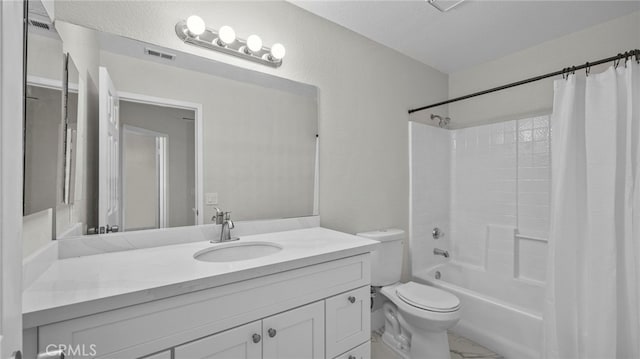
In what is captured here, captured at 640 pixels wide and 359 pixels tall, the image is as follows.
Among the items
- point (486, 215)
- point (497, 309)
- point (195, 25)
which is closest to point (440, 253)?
point (486, 215)

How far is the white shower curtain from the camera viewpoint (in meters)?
1.38

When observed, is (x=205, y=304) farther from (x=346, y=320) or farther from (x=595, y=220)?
(x=595, y=220)

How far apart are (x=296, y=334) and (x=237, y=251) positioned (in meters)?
0.51

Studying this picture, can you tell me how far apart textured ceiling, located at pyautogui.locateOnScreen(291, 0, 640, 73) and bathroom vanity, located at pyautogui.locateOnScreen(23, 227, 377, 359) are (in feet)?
5.21

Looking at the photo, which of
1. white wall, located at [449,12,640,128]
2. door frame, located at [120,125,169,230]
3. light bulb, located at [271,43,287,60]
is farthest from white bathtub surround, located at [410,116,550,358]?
door frame, located at [120,125,169,230]

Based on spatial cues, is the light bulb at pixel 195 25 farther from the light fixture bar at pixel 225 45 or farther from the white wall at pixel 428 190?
the white wall at pixel 428 190

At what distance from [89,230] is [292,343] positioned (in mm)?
1008

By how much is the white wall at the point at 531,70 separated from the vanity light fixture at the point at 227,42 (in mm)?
2045

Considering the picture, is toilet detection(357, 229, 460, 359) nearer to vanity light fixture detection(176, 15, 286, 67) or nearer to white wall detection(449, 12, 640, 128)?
vanity light fixture detection(176, 15, 286, 67)

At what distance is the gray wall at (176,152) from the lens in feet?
4.44

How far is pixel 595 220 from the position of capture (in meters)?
1.45

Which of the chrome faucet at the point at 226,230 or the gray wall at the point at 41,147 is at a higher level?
the gray wall at the point at 41,147

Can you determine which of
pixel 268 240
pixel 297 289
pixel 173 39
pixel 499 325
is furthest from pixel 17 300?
pixel 499 325

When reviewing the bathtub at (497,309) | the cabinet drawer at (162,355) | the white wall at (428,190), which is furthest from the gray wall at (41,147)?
the bathtub at (497,309)
